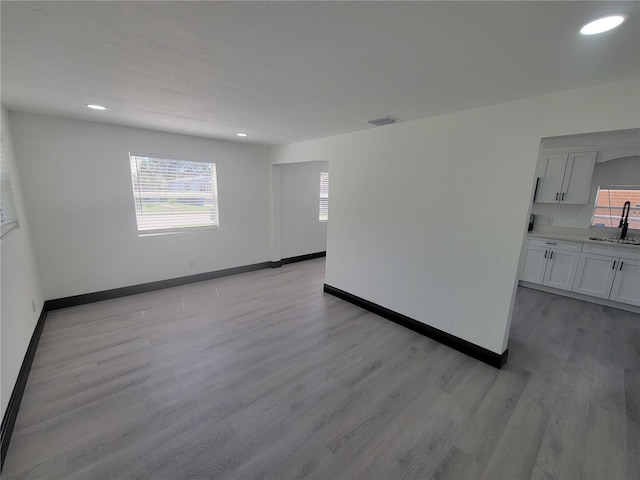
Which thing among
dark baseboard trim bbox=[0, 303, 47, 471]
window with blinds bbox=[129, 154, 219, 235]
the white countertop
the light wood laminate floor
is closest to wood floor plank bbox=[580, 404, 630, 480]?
the light wood laminate floor

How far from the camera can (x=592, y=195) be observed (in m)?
4.23

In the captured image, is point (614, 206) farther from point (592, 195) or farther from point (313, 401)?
point (313, 401)

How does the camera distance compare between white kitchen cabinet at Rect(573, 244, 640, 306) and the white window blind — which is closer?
the white window blind

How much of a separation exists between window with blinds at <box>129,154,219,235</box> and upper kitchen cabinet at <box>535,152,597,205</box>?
5600 millimetres

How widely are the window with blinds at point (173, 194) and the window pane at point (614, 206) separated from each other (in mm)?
6285

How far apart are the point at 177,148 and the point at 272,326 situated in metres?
2.98

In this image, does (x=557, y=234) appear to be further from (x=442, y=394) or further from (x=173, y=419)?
(x=173, y=419)

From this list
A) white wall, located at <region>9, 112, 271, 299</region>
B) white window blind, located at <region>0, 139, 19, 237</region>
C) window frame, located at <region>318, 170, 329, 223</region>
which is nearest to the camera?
white window blind, located at <region>0, 139, 19, 237</region>

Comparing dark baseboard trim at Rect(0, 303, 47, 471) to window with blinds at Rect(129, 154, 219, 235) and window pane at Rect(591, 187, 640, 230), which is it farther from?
window pane at Rect(591, 187, 640, 230)

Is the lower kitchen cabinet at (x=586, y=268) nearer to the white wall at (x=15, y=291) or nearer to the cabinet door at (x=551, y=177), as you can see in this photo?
the cabinet door at (x=551, y=177)

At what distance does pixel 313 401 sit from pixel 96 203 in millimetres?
3614

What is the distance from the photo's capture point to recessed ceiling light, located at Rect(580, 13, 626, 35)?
1087mm

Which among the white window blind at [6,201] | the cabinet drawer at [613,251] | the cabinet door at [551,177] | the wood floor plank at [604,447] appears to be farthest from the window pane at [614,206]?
the white window blind at [6,201]

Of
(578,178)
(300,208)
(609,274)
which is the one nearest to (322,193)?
(300,208)
